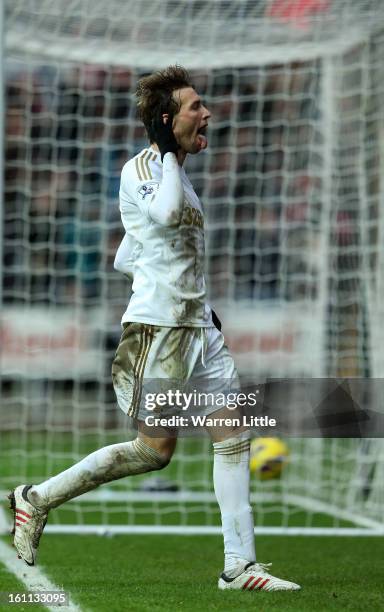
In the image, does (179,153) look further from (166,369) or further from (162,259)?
(166,369)

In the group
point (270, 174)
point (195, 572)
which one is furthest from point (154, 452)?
point (270, 174)

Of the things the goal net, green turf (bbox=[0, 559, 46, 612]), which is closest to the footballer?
green turf (bbox=[0, 559, 46, 612])

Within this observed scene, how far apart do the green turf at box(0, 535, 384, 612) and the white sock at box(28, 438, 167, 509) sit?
0.39 metres

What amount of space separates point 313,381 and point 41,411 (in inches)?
369

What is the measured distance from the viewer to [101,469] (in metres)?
4.96

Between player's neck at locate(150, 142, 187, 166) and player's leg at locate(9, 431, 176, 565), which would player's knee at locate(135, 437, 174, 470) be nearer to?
player's leg at locate(9, 431, 176, 565)

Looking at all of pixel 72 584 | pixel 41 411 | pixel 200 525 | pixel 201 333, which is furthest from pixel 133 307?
pixel 41 411

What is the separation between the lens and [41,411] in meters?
16.4

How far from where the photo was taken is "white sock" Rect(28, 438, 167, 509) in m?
4.92

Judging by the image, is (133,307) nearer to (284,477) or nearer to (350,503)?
(350,503)

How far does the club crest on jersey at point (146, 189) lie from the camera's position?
4812 mm

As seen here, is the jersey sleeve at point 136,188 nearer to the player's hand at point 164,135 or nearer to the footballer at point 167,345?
the footballer at point 167,345

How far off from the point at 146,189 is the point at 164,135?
0.23 meters

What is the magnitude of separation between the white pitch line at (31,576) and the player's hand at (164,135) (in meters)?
1.68
